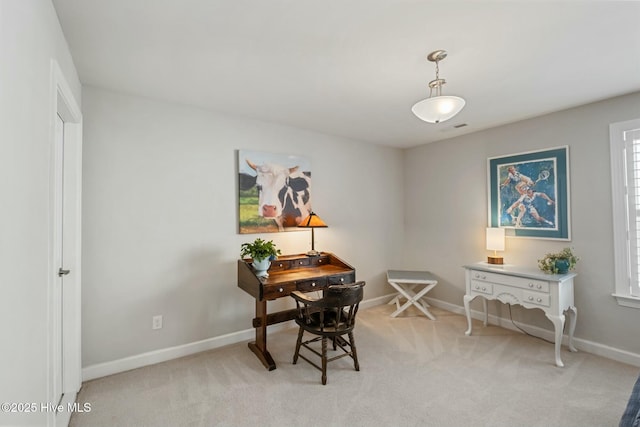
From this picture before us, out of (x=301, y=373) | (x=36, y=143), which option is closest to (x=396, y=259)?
(x=301, y=373)

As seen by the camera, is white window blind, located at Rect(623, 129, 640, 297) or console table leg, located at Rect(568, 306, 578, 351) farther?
console table leg, located at Rect(568, 306, 578, 351)

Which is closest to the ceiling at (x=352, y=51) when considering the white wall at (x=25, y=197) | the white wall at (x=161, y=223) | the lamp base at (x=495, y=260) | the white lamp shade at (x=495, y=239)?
the white wall at (x=161, y=223)

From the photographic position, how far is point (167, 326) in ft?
9.09

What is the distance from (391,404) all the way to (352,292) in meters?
0.83

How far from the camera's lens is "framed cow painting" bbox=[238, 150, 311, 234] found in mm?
3193

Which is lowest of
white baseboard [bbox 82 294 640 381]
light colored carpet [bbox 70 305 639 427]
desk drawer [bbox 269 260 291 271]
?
light colored carpet [bbox 70 305 639 427]

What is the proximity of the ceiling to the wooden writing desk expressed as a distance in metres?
1.65

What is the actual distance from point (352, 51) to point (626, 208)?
2857 mm

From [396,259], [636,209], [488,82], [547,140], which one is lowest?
[396,259]

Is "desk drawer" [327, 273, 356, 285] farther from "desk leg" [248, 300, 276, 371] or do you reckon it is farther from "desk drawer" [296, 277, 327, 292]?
"desk leg" [248, 300, 276, 371]

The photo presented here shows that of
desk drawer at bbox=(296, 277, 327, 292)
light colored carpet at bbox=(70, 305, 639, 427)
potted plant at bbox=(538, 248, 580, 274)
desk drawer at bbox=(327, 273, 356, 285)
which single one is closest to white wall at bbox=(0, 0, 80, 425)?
light colored carpet at bbox=(70, 305, 639, 427)

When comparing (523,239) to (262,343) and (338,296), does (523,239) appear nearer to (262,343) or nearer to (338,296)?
(338,296)

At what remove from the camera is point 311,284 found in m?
2.86

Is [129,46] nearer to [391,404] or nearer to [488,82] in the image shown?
[488,82]
